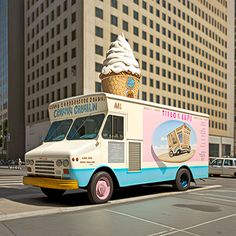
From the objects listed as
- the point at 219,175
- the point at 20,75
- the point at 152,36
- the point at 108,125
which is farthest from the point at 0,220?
the point at 20,75

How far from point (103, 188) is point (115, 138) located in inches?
60.3

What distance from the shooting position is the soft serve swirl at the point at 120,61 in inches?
585

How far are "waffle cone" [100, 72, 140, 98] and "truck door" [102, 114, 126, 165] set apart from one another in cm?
372

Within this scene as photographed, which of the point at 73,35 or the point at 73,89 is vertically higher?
the point at 73,35

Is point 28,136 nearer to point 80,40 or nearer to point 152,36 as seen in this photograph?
point 80,40

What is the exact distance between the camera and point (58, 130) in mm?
11039

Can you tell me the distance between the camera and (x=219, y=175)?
81.4 feet

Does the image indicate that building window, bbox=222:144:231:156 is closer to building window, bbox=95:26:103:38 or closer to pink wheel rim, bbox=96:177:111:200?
building window, bbox=95:26:103:38

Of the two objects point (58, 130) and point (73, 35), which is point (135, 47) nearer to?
point (73, 35)

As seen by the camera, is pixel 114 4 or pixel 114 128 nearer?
pixel 114 128

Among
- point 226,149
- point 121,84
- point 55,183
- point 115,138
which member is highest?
point 121,84

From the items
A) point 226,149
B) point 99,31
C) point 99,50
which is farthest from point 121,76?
point 226,149

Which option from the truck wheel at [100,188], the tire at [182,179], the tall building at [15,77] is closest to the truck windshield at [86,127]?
the truck wheel at [100,188]

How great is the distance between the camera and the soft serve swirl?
14.9m
